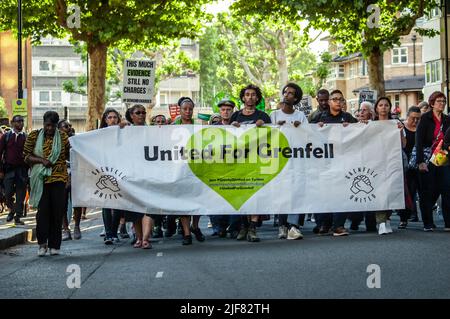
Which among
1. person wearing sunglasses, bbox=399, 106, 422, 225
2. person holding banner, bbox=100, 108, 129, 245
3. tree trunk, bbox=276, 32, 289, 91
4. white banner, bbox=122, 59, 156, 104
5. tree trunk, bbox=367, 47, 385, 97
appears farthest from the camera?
tree trunk, bbox=276, 32, 289, 91

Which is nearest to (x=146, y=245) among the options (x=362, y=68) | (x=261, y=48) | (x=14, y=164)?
(x=14, y=164)

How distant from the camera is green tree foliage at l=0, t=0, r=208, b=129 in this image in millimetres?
34688

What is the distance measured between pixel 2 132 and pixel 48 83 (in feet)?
288

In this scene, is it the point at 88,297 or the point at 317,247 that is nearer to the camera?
the point at 88,297

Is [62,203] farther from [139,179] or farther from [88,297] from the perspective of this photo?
[88,297]

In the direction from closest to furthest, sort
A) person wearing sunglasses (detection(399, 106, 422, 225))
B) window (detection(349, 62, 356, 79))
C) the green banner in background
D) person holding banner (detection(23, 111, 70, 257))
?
1. person holding banner (detection(23, 111, 70, 257))
2. person wearing sunglasses (detection(399, 106, 422, 225))
3. the green banner in background
4. window (detection(349, 62, 356, 79))

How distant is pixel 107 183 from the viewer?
14.7m

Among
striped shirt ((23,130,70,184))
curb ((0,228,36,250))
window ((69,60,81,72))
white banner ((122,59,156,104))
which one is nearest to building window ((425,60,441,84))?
white banner ((122,59,156,104))

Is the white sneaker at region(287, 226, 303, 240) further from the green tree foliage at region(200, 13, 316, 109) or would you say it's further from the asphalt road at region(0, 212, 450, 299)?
the green tree foliage at region(200, 13, 316, 109)

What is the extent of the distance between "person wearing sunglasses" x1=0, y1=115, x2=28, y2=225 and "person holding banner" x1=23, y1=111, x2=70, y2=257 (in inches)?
271

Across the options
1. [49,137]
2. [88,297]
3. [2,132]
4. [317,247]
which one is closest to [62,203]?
[49,137]

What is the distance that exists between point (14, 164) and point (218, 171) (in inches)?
284

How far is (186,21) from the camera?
36.9 meters

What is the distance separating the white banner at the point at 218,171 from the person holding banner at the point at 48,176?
102 centimetres
